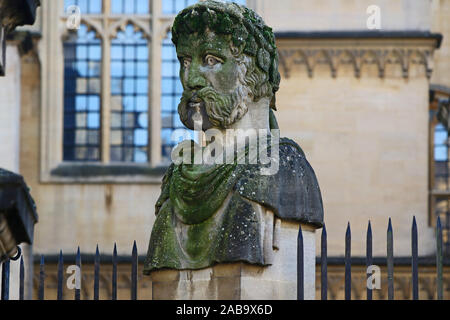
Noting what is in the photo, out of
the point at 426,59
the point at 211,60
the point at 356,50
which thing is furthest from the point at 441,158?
the point at 211,60

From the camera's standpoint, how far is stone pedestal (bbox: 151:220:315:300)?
7266mm

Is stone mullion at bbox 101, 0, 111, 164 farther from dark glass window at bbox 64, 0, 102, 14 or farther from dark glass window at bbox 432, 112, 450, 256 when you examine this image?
dark glass window at bbox 432, 112, 450, 256

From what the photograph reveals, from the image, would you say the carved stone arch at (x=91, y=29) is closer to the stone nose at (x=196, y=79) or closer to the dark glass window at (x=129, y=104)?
the dark glass window at (x=129, y=104)

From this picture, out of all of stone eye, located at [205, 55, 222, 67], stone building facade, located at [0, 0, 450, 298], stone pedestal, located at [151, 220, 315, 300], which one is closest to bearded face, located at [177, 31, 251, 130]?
stone eye, located at [205, 55, 222, 67]

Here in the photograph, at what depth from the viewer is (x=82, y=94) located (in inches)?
924

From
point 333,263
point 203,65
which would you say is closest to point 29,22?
point 203,65

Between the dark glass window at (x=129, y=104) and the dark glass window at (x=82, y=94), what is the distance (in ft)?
0.78

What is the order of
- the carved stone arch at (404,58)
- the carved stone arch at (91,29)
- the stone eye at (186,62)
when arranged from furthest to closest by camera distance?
the carved stone arch at (91,29), the carved stone arch at (404,58), the stone eye at (186,62)

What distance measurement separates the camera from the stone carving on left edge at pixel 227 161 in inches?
290

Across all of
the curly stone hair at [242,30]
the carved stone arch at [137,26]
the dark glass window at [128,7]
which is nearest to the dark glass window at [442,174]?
the carved stone arch at [137,26]

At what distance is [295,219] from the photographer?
7426 millimetres

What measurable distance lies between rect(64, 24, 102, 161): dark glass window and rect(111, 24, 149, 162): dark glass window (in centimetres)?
24

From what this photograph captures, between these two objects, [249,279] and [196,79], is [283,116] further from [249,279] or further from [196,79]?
[249,279]
